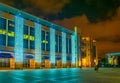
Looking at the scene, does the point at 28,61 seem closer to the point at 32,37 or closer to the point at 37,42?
the point at 32,37

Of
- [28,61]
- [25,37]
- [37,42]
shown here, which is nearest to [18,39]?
[25,37]

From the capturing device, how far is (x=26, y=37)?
9619cm

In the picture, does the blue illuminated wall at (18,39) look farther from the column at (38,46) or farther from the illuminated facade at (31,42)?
the column at (38,46)

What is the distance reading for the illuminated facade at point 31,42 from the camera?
85500 millimetres

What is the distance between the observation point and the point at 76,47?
13862 cm

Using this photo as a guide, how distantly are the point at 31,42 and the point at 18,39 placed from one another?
9603 mm

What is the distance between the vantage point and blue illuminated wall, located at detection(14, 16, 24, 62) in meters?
89.9

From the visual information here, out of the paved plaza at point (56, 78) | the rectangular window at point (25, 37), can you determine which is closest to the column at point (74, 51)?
the rectangular window at point (25, 37)

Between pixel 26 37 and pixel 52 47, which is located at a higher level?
pixel 26 37

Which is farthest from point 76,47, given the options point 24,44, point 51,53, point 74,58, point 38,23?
point 24,44

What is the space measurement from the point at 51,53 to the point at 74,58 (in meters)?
24.7

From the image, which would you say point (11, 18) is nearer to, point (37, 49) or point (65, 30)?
point (37, 49)

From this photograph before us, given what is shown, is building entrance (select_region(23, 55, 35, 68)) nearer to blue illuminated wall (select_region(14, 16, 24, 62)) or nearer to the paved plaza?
blue illuminated wall (select_region(14, 16, 24, 62))

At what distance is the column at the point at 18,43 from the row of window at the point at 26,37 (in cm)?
180
